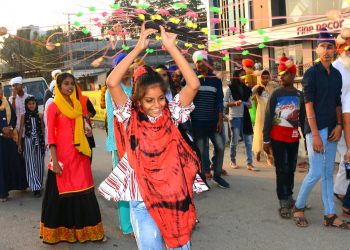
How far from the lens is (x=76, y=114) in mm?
4543

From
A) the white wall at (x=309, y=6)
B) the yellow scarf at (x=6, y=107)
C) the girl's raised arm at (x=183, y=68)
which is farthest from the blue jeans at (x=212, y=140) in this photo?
the white wall at (x=309, y=6)

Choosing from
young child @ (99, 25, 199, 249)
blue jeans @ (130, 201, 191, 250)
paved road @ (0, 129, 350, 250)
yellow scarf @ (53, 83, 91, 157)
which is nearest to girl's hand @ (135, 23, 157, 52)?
young child @ (99, 25, 199, 249)

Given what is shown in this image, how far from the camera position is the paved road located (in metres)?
4.33

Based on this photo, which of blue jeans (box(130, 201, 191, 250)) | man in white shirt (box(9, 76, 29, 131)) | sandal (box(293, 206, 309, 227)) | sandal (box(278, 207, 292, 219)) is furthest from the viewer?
man in white shirt (box(9, 76, 29, 131))

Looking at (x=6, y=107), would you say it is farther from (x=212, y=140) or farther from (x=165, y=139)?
(x=165, y=139)

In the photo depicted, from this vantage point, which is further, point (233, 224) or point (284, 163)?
point (284, 163)

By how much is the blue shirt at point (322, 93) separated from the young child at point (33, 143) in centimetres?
420

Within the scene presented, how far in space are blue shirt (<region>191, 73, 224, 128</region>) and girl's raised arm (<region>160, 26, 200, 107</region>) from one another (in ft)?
10.7

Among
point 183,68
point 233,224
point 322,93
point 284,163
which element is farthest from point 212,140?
point 183,68

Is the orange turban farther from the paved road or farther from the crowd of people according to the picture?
the paved road

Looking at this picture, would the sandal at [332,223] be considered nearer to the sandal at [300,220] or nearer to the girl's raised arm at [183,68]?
the sandal at [300,220]

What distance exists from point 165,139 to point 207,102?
3.52 m

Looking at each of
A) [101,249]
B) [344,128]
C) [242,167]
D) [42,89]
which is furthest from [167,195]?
[42,89]

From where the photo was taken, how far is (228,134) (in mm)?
10344
